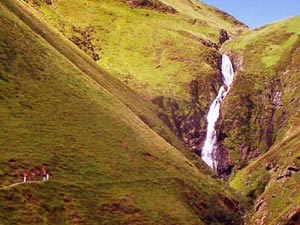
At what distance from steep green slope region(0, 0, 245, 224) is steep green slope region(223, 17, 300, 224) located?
31.1ft

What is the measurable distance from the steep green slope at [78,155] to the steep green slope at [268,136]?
947cm

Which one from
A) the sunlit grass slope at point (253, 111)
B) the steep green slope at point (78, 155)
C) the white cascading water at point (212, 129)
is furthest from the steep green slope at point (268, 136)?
the steep green slope at point (78, 155)

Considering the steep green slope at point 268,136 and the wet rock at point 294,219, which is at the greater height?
the steep green slope at point 268,136

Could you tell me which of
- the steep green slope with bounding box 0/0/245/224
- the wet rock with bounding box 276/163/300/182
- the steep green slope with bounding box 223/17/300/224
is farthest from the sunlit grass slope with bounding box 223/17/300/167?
the steep green slope with bounding box 0/0/245/224

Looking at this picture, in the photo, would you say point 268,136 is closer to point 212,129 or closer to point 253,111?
point 253,111

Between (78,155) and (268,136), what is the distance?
88.8 metres

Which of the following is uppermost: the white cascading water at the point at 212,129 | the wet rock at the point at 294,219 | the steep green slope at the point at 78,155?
the white cascading water at the point at 212,129

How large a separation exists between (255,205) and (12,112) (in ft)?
184

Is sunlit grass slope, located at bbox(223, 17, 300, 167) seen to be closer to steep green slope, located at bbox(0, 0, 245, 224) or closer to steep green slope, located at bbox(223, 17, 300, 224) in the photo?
steep green slope, located at bbox(223, 17, 300, 224)

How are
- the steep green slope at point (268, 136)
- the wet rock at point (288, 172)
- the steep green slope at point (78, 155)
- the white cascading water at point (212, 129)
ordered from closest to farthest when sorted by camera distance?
the steep green slope at point (78, 155)
the steep green slope at point (268, 136)
the wet rock at point (288, 172)
the white cascading water at point (212, 129)

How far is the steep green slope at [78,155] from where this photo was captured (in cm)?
7756

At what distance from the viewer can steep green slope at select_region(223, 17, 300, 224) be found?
4301 inches

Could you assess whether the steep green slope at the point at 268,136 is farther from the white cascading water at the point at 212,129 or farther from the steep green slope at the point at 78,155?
the steep green slope at the point at 78,155

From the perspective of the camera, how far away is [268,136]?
164 m
